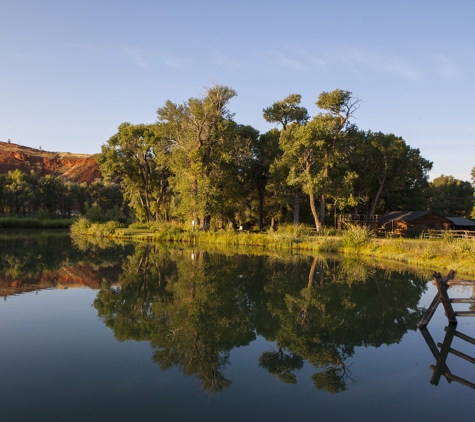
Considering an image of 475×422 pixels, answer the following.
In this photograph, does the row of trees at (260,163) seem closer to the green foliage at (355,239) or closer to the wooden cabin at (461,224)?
the wooden cabin at (461,224)

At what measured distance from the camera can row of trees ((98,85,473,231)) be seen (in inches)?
1636

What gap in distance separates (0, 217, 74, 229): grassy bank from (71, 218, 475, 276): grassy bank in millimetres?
11393

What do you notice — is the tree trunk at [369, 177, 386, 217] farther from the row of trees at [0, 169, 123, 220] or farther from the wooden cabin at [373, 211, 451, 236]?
the row of trees at [0, 169, 123, 220]

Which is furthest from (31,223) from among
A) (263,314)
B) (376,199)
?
(263,314)

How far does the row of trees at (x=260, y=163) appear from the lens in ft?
136

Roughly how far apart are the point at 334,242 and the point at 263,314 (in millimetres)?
20706

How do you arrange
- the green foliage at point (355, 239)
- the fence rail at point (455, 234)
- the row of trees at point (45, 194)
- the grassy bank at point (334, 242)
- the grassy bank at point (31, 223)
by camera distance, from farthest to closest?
the row of trees at point (45, 194) < the grassy bank at point (31, 223) < the fence rail at point (455, 234) < the green foliage at point (355, 239) < the grassy bank at point (334, 242)

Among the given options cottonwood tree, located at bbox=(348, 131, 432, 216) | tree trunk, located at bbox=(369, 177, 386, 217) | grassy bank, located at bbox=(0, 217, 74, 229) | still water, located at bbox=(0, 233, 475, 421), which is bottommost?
grassy bank, located at bbox=(0, 217, 74, 229)

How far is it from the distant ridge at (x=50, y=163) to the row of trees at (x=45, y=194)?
124 feet

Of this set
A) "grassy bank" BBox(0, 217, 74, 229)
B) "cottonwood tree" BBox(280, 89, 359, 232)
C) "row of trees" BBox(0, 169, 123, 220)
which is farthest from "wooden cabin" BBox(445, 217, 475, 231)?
"grassy bank" BBox(0, 217, 74, 229)

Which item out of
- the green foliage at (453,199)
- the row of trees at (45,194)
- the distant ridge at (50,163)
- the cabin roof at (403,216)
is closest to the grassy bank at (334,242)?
the cabin roof at (403,216)

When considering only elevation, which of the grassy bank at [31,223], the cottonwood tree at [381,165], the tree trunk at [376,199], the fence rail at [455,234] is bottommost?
the grassy bank at [31,223]

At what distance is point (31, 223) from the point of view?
184 ft

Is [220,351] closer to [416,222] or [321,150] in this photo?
[321,150]
